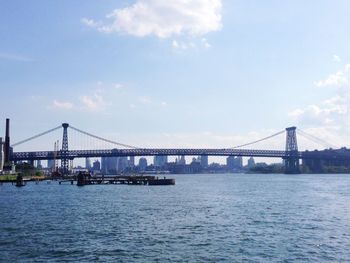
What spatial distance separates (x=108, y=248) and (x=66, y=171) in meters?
157

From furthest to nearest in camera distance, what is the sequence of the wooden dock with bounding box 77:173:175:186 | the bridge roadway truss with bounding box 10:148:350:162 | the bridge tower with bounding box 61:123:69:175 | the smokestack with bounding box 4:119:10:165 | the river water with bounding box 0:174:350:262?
1. the bridge tower with bounding box 61:123:69:175
2. the bridge roadway truss with bounding box 10:148:350:162
3. the smokestack with bounding box 4:119:10:165
4. the wooden dock with bounding box 77:173:175:186
5. the river water with bounding box 0:174:350:262

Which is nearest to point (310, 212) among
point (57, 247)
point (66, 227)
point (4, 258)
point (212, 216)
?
point (212, 216)

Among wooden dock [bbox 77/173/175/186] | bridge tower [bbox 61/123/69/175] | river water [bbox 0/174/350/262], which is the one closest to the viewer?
river water [bbox 0/174/350/262]

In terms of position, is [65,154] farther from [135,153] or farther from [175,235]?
[175,235]

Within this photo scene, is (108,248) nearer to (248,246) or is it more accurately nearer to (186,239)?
(186,239)

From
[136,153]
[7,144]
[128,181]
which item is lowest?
[128,181]

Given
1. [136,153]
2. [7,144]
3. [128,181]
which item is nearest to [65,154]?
[7,144]

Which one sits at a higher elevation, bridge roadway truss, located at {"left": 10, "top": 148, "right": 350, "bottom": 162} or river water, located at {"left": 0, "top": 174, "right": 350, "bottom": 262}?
bridge roadway truss, located at {"left": 10, "top": 148, "right": 350, "bottom": 162}

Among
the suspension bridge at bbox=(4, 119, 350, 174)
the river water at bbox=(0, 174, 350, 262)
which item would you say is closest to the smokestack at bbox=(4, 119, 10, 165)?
the suspension bridge at bbox=(4, 119, 350, 174)

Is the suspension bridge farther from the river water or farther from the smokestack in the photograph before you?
the river water

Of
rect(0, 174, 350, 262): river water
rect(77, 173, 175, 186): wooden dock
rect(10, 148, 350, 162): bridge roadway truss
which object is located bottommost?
rect(0, 174, 350, 262): river water

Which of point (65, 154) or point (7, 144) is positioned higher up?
point (7, 144)

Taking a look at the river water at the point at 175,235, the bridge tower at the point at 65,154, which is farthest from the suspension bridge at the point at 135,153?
the river water at the point at 175,235

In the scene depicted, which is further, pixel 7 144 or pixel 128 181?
pixel 7 144
